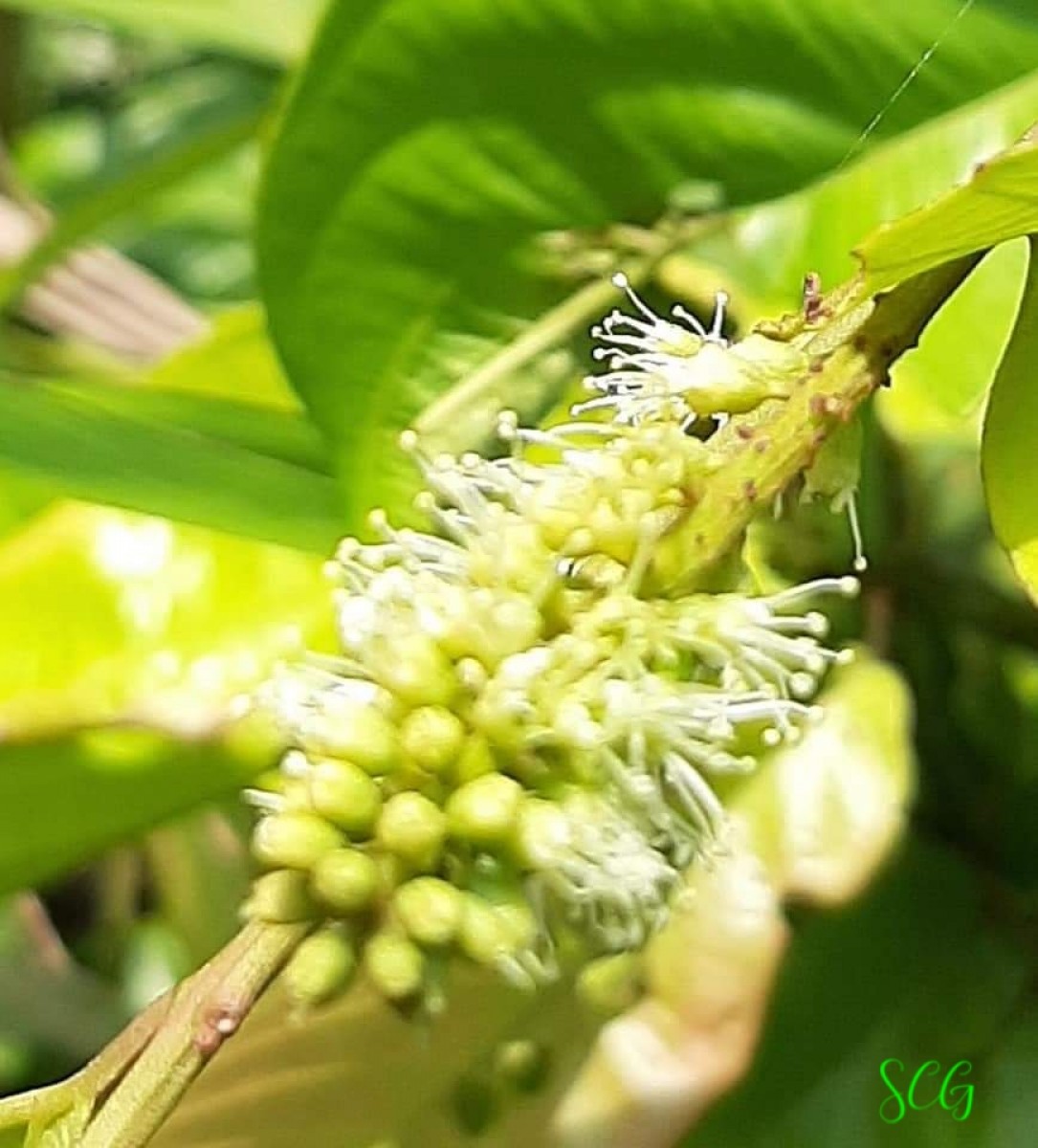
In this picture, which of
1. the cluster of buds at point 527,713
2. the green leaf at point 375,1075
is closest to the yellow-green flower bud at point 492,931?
the cluster of buds at point 527,713

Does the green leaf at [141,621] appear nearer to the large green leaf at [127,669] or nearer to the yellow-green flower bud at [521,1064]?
the large green leaf at [127,669]

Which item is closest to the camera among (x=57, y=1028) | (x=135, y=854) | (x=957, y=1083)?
(x=957, y=1083)

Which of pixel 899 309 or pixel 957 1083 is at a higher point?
pixel 899 309

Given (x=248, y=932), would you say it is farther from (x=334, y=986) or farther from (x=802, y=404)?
(x=802, y=404)

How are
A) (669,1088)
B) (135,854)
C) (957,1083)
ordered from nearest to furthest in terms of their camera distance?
1. (669,1088)
2. (957,1083)
3. (135,854)

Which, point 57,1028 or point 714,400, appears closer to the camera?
point 714,400

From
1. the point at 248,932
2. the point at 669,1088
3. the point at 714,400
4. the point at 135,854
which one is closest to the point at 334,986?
the point at 248,932
